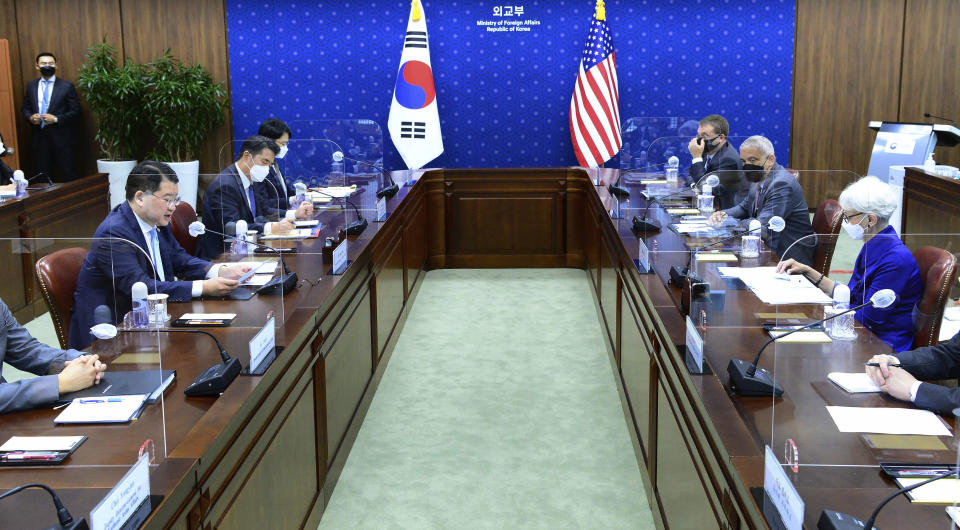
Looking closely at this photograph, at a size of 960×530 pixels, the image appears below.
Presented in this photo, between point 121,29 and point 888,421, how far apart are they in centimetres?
907

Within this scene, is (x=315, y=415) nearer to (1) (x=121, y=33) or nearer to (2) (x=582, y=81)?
(2) (x=582, y=81)

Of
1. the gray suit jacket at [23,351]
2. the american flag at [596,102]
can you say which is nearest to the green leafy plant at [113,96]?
the american flag at [596,102]

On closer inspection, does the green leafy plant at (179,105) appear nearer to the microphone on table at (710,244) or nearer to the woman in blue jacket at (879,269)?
the microphone on table at (710,244)


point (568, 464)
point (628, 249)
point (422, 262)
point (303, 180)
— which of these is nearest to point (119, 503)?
point (568, 464)

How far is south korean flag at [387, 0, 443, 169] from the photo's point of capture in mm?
9047

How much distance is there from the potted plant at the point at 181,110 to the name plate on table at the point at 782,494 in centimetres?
787

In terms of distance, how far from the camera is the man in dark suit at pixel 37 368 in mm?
2438

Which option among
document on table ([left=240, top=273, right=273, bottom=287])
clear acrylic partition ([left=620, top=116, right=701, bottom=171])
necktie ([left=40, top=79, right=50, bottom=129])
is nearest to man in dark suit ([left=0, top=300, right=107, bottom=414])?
document on table ([left=240, top=273, right=273, bottom=287])

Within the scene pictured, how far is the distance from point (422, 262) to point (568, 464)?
3379mm

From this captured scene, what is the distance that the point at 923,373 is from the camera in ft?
9.20

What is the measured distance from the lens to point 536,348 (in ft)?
17.9

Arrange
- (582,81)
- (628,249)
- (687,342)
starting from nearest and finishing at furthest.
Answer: (687,342) → (628,249) → (582,81)

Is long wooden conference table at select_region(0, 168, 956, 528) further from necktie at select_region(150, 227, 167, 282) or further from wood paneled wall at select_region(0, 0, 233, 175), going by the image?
wood paneled wall at select_region(0, 0, 233, 175)

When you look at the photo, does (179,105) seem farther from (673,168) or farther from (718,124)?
(718,124)
